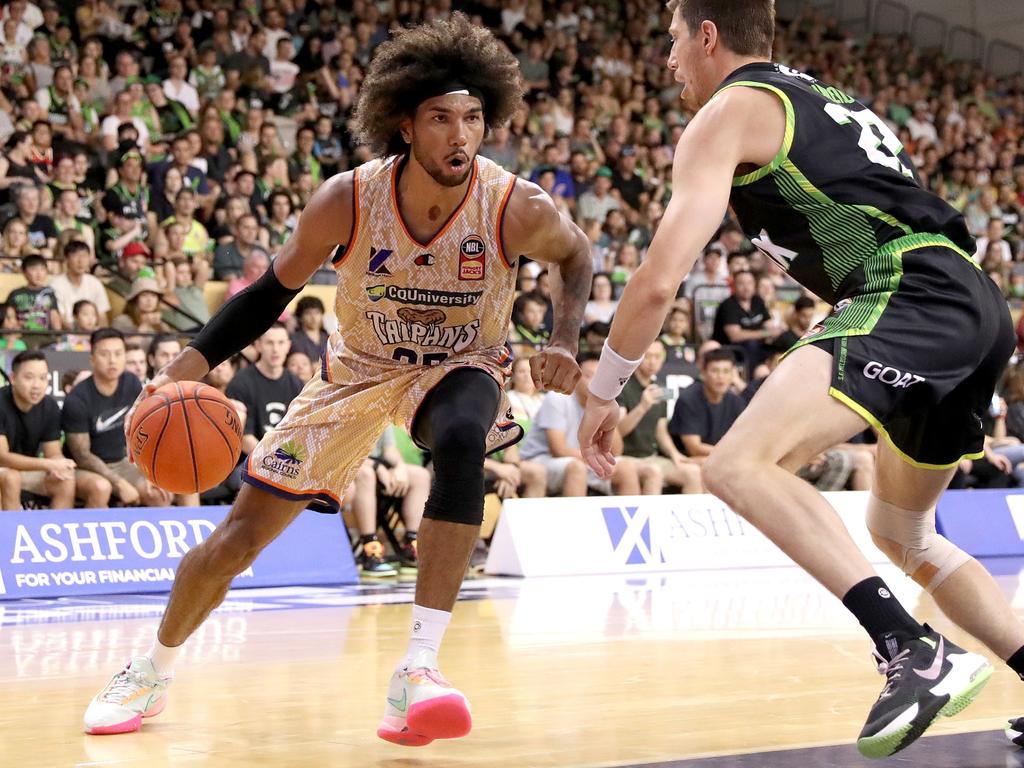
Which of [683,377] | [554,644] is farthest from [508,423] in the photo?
[683,377]

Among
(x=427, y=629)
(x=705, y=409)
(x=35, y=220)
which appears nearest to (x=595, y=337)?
(x=705, y=409)

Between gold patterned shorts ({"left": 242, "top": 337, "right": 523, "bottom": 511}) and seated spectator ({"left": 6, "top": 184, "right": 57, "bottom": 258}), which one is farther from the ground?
gold patterned shorts ({"left": 242, "top": 337, "right": 523, "bottom": 511})

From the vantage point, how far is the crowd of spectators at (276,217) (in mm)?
9539

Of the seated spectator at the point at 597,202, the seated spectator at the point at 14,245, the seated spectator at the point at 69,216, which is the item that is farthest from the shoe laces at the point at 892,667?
the seated spectator at the point at 597,202

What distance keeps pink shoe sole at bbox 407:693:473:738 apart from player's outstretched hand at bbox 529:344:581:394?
104cm

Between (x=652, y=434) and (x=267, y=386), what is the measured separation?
10.4 ft

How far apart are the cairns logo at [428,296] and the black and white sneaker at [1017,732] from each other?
2.01m

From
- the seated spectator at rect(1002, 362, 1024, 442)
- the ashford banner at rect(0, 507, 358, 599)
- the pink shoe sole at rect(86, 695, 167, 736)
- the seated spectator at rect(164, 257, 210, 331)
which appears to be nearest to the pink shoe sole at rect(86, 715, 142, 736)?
the pink shoe sole at rect(86, 695, 167, 736)

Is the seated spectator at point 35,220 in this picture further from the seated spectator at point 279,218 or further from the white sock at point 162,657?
the white sock at point 162,657

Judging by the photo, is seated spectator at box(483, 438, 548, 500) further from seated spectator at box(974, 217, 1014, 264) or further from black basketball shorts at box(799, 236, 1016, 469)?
seated spectator at box(974, 217, 1014, 264)

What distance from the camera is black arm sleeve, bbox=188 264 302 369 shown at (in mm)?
4418

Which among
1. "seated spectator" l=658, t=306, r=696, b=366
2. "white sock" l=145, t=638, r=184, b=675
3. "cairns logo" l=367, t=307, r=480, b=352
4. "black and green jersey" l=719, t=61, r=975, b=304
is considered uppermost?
"black and green jersey" l=719, t=61, r=975, b=304

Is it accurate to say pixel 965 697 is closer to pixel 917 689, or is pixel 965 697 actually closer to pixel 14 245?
pixel 917 689

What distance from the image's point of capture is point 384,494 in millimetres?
9812
